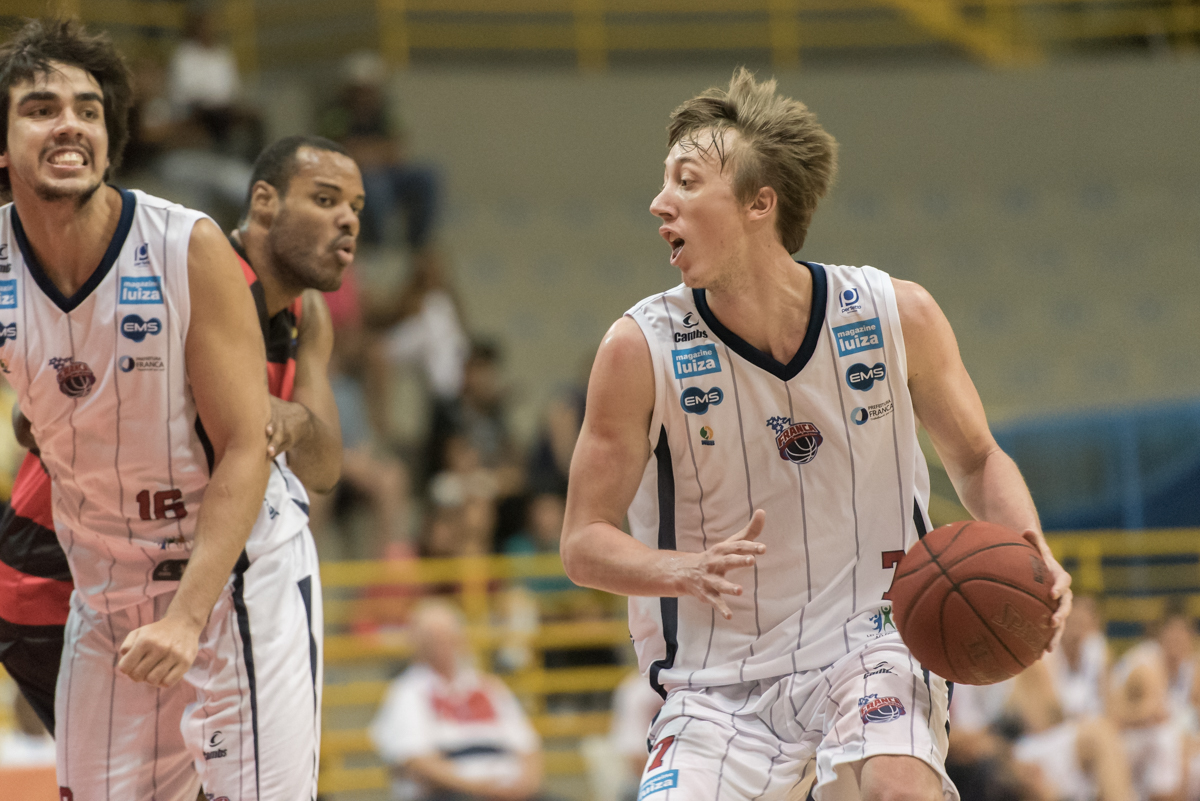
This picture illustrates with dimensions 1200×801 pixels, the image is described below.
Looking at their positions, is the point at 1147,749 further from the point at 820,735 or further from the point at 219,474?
the point at 219,474

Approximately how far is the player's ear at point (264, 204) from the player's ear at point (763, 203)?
153 centimetres

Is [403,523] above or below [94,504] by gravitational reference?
below

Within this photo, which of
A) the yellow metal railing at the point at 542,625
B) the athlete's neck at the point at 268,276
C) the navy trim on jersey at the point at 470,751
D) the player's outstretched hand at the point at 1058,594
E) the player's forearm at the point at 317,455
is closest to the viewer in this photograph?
the player's outstretched hand at the point at 1058,594

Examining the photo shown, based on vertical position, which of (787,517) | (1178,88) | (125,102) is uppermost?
(1178,88)

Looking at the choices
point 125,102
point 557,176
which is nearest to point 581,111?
point 557,176

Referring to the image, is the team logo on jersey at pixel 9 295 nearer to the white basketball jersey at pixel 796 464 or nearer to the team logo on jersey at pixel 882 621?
the white basketball jersey at pixel 796 464

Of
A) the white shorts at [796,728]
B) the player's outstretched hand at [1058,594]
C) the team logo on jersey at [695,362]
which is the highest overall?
the team logo on jersey at [695,362]

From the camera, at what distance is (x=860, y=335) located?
3.91 metres

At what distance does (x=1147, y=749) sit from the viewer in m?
8.45

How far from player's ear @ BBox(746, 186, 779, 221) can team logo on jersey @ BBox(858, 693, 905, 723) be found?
4.25ft

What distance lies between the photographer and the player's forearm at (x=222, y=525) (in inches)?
146

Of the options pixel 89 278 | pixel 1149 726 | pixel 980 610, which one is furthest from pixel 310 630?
pixel 1149 726

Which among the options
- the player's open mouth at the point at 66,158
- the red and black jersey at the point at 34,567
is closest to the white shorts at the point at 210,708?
the red and black jersey at the point at 34,567

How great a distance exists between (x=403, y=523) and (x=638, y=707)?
106 inches
